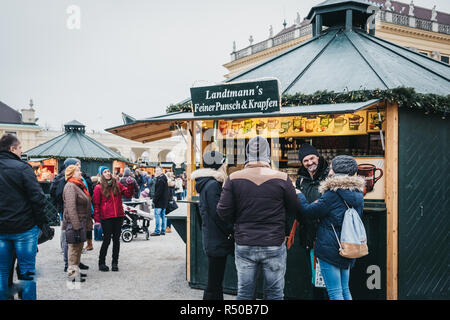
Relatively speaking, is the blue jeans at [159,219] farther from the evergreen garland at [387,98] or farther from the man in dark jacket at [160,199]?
the evergreen garland at [387,98]

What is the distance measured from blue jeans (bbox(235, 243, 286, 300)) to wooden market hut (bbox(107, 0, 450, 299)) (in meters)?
1.88

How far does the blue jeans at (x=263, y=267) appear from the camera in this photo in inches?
151

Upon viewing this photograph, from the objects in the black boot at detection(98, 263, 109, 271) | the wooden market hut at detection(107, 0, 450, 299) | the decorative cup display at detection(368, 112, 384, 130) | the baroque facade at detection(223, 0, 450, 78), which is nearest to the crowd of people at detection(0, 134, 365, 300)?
the wooden market hut at detection(107, 0, 450, 299)

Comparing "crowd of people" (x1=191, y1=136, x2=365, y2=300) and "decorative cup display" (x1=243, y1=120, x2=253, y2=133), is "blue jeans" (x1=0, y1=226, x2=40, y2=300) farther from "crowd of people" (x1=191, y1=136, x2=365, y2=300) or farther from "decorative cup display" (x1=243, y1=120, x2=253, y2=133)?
"decorative cup display" (x1=243, y1=120, x2=253, y2=133)

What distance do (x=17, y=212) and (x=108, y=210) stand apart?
2.80 m

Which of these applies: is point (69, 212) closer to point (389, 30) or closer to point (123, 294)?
point (123, 294)

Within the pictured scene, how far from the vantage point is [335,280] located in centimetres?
400

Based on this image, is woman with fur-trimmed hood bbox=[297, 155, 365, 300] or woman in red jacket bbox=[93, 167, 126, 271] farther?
woman in red jacket bbox=[93, 167, 126, 271]

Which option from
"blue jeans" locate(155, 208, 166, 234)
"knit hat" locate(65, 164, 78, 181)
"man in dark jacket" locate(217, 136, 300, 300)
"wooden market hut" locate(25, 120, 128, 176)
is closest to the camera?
"man in dark jacket" locate(217, 136, 300, 300)

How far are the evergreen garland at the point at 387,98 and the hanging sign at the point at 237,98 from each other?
2.05ft

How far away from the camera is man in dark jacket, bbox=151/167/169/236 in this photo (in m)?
11.3

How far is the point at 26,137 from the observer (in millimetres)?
59375

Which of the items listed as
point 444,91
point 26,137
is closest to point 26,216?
point 444,91
